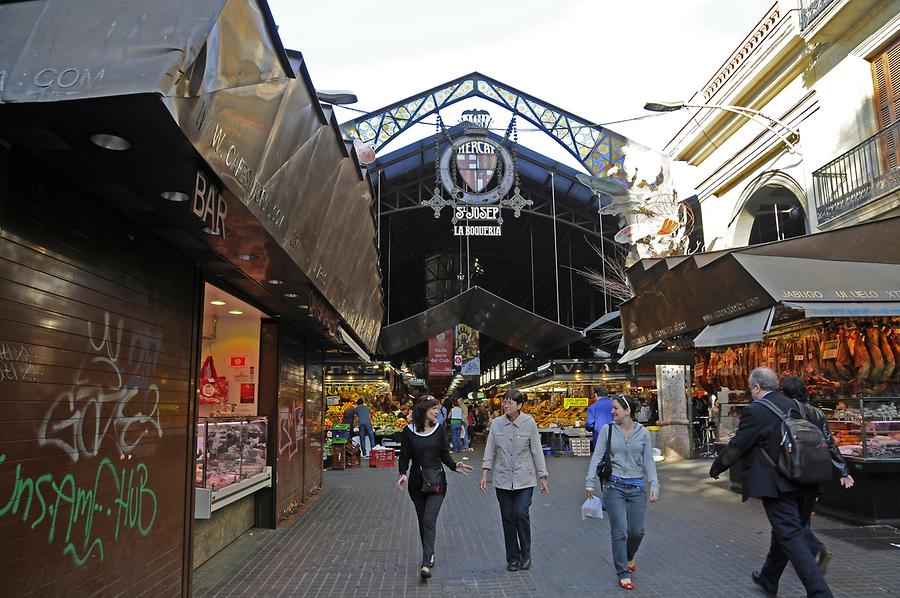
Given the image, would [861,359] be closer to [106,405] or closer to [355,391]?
[106,405]

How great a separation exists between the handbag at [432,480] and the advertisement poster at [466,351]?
58.0 ft

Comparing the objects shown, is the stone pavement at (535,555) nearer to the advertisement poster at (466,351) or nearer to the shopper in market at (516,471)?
the shopper in market at (516,471)

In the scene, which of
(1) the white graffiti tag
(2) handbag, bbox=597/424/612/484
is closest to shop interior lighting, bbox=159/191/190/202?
(1) the white graffiti tag

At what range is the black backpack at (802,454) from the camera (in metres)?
4.71

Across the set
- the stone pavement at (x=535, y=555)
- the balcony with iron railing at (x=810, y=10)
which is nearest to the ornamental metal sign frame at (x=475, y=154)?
the balcony with iron railing at (x=810, y=10)

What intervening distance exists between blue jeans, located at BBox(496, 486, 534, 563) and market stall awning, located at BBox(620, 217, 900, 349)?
158 inches

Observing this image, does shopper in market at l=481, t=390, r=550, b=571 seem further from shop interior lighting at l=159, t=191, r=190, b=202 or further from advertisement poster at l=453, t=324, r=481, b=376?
advertisement poster at l=453, t=324, r=481, b=376

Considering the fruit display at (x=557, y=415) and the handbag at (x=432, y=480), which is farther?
the fruit display at (x=557, y=415)

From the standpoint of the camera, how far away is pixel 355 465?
17141 millimetres

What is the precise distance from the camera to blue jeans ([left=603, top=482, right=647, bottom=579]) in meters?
5.71

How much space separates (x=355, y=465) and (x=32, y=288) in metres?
14.5

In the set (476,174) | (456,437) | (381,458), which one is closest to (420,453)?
(381,458)

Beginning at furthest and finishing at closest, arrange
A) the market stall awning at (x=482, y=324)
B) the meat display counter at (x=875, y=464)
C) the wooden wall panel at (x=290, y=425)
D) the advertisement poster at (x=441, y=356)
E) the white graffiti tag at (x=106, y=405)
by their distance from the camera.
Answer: the advertisement poster at (x=441, y=356) < the market stall awning at (x=482, y=324) < the wooden wall panel at (x=290, y=425) < the meat display counter at (x=875, y=464) < the white graffiti tag at (x=106, y=405)

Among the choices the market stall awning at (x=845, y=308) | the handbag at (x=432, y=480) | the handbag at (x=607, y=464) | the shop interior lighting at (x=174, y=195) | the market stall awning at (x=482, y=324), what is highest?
the market stall awning at (x=482, y=324)
